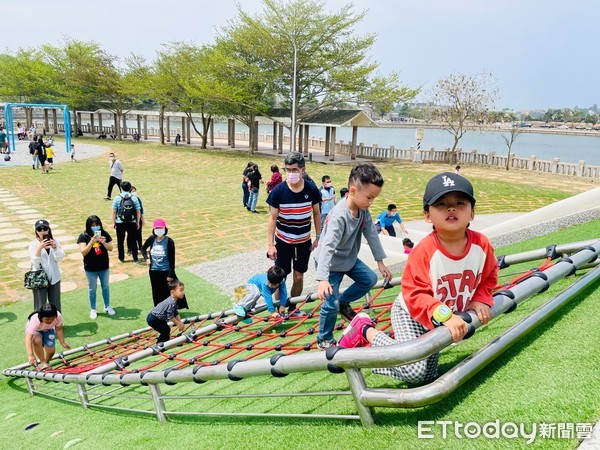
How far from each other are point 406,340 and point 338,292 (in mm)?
1413

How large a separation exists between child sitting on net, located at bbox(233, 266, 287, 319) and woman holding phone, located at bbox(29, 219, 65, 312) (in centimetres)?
262

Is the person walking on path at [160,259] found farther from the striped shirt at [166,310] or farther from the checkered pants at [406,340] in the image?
the checkered pants at [406,340]

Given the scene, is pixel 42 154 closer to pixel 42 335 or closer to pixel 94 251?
pixel 94 251

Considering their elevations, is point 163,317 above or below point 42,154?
below

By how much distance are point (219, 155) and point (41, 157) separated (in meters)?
11.5

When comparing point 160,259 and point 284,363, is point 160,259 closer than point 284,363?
No

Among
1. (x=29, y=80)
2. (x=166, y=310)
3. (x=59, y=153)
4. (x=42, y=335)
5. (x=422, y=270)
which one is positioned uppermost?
(x=29, y=80)

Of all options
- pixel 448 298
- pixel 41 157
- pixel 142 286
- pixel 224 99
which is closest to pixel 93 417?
pixel 448 298

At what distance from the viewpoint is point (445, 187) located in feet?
7.24

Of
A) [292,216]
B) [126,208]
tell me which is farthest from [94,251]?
[292,216]

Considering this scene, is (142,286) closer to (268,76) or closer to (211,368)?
(211,368)

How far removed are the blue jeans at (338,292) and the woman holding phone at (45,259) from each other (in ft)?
13.7

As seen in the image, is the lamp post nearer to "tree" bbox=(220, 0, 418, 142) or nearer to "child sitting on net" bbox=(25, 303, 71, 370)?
"tree" bbox=(220, 0, 418, 142)

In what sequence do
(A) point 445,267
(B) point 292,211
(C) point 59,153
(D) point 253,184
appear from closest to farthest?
(A) point 445,267 < (B) point 292,211 < (D) point 253,184 < (C) point 59,153
